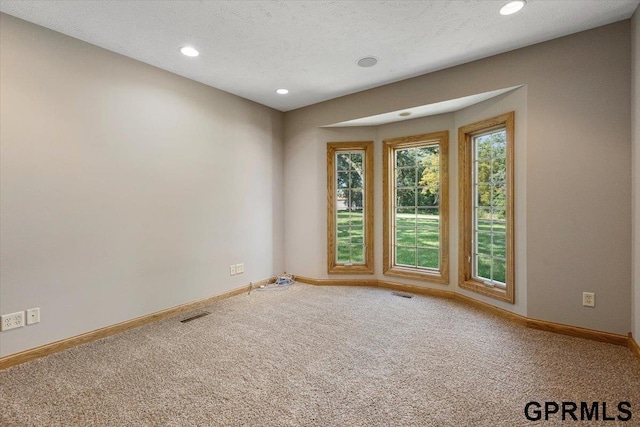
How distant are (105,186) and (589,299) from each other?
450cm

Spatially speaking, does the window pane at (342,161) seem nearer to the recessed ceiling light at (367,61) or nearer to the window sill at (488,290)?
the recessed ceiling light at (367,61)

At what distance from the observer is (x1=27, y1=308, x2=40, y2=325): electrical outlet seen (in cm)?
232

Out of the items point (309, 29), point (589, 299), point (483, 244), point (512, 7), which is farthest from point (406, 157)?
point (589, 299)

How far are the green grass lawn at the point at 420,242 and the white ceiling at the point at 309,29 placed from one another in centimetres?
189

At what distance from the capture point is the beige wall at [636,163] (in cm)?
225

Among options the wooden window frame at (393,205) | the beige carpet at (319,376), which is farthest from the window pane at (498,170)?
the beige carpet at (319,376)

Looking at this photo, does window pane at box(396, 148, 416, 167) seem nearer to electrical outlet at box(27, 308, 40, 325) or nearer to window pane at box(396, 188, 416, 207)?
window pane at box(396, 188, 416, 207)

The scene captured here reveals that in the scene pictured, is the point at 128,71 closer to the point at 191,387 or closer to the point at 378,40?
the point at 378,40

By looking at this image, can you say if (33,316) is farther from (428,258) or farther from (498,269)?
(498,269)

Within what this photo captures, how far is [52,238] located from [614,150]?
475cm

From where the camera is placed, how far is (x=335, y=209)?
446 centimetres

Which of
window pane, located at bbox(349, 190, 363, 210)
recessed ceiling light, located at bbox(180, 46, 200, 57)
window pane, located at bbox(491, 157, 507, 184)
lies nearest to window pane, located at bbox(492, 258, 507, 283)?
window pane, located at bbox(491, 157, 507, 184)

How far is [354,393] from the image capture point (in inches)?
73.7

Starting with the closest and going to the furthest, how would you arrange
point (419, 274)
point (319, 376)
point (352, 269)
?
point (319, 376), point (419, 274), point (352, 269)
